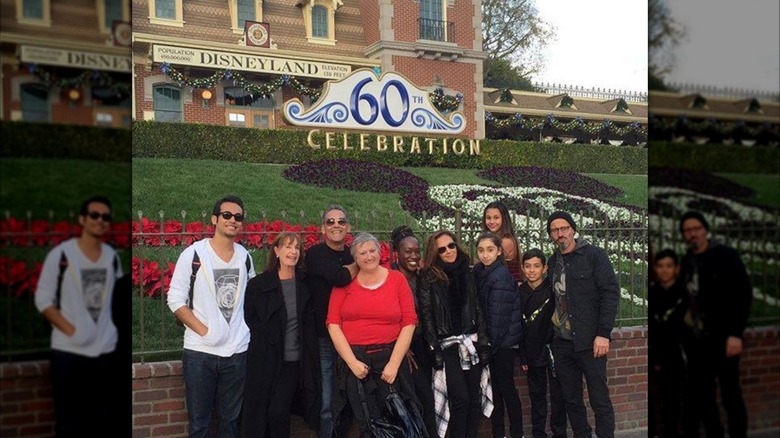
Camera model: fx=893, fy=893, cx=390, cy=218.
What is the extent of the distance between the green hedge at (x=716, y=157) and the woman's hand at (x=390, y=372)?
220 centimetres

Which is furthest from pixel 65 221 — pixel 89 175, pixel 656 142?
pixel 656 142

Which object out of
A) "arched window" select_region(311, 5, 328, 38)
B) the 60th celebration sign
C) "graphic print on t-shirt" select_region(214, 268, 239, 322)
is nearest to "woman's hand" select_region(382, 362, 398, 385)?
"graphic print on t-shirt" select_region(214, 268, 239, 322)

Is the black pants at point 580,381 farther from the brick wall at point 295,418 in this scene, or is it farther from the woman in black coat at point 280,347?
the woman in black coat at point 280,347

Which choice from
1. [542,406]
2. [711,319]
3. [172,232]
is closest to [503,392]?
[542,406]

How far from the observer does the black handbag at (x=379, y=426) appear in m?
4.46

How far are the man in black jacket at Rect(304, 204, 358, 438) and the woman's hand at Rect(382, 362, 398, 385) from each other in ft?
0.94

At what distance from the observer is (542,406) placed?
5.15 metres

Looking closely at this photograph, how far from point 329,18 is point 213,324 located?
1.73 metres

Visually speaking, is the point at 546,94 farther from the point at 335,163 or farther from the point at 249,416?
the point at 249,416

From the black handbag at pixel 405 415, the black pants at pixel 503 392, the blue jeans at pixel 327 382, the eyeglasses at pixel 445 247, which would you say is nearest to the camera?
the black handbag at pixel 405 415

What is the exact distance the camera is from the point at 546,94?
5.34m

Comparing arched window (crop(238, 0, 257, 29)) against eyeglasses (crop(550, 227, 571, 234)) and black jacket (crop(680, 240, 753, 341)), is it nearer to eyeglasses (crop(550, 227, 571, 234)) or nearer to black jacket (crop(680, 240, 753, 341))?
eyeglasses (crop(550, 227, 571, 234))

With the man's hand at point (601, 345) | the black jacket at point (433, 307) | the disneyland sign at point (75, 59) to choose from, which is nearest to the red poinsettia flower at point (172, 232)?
the black jacket at point (433, 307)

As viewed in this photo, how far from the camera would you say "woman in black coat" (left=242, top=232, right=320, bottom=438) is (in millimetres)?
4449
